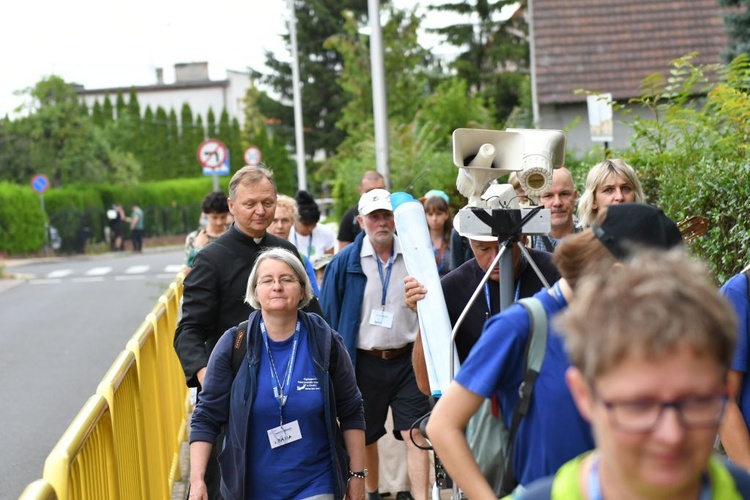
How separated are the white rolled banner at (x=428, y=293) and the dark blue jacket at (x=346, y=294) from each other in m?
2.15

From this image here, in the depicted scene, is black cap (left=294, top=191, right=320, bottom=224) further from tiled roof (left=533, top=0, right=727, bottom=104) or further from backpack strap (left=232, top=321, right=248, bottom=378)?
tiled roof (left=533, top=0, right=727, bottom=104)

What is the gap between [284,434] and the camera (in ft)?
16.4

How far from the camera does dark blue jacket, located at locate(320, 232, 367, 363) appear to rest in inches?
291

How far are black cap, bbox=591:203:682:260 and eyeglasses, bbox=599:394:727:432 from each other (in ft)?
3.40

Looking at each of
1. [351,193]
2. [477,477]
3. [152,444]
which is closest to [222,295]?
[152,444]

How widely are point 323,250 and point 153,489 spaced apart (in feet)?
18.8

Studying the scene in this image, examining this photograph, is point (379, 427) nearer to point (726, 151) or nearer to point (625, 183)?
point (625, 183)

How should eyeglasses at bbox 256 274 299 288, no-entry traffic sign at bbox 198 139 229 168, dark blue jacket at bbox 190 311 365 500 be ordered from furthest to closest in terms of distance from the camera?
no-entry traffic sign at bbox 198 139 229 168, eyeglasses at bbox 256 274 299 288, dark blue jacket at bbox 190 311 365 500

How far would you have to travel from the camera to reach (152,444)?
21.1 feet

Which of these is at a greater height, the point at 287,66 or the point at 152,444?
the point at 287,66

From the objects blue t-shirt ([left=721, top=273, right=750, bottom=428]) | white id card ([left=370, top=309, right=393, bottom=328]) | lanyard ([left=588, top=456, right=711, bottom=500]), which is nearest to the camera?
lanyard ([left=588, top=456, right=711, bottom=500])

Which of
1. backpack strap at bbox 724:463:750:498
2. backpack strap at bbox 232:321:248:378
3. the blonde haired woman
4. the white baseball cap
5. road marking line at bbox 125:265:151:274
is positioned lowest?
road marking line at bbox 125:265:151:274

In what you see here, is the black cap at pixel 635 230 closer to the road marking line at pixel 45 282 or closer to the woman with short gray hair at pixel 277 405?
the woman with short gray hair at pixel 277 405

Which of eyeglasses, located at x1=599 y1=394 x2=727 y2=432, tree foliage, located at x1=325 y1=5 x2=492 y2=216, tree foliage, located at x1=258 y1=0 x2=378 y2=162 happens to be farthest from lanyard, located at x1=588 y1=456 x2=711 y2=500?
tree foliage, located at x1=258 y1=0 x2=378 y2=162
